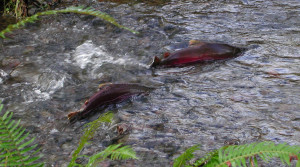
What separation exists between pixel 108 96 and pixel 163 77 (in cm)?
75

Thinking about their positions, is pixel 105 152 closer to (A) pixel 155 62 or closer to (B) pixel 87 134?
(B) pixel 87 134

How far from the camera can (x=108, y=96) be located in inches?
139

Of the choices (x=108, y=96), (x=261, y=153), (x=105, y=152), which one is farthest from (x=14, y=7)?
(x=261, y=153)

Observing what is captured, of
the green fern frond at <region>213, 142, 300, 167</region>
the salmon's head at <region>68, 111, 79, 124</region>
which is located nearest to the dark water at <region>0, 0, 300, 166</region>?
the salmon's head at <region>68, 111, 79, 124</region>

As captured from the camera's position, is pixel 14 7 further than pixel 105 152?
Yes

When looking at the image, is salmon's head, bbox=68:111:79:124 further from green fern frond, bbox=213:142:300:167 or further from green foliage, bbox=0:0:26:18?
green foliage, bbox=0:0:26:18

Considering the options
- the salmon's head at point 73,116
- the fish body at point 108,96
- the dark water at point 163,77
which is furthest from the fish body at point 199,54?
the salmon's head at point 73,116

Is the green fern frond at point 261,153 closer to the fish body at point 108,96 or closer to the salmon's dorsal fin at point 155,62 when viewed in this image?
the fish body at point 108,96

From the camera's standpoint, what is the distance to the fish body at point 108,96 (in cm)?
333

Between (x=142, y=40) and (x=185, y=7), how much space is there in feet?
5.09

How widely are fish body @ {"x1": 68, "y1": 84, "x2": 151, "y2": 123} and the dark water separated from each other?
99mm

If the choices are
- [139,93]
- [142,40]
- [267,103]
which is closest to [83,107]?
[139,93]

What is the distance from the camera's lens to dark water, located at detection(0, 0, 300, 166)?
2895 millimetres

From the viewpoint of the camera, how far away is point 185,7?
6.30m
